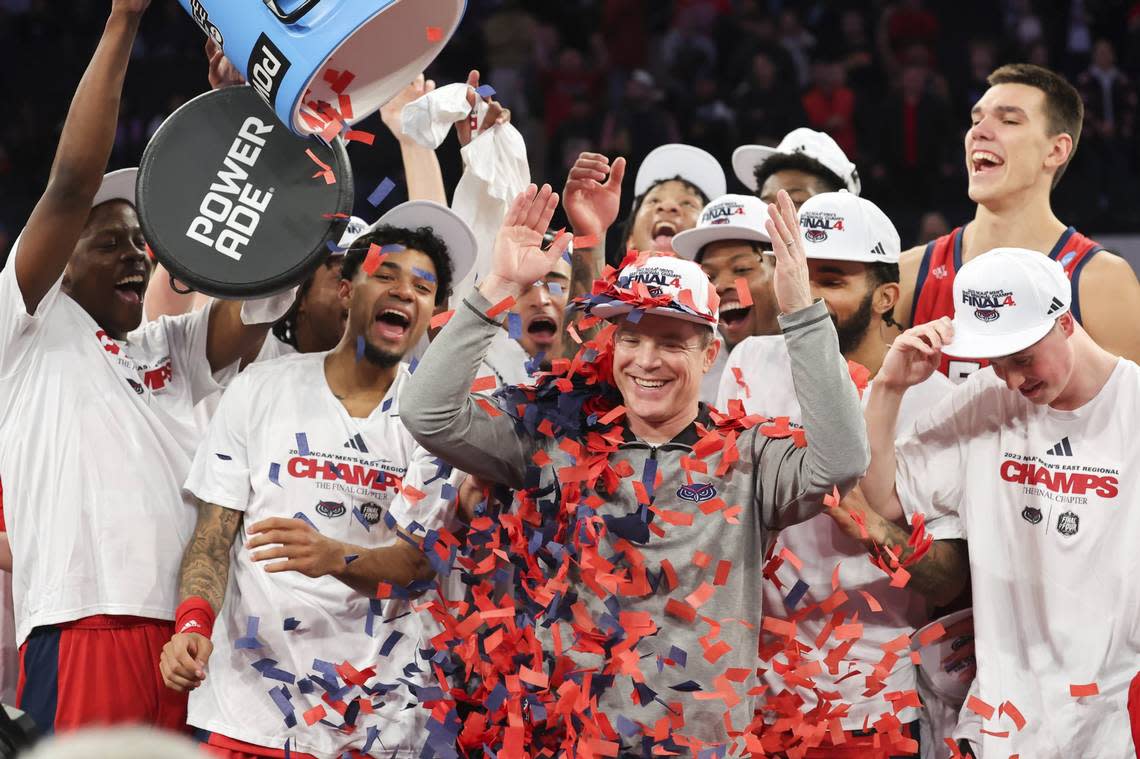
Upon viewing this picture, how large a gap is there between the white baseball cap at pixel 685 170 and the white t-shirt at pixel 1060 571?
2.01 metres

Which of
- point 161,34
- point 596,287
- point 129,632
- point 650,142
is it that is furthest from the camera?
point 161,34

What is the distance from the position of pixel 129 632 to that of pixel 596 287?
145 cm

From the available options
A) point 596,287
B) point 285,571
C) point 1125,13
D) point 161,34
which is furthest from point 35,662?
point 1125,13

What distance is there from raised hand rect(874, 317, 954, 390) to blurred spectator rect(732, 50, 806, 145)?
5581 millimetres

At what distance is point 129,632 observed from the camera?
3.46 meters

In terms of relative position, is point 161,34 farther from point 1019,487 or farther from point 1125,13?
point 1019,487

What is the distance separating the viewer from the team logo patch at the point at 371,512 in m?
3.44

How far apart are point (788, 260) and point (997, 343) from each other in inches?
21.5

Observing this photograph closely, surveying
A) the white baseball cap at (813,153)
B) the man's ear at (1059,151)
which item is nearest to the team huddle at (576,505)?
the man's ear at (1059,151)

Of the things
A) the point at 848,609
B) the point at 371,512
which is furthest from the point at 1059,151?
the point at 371,512

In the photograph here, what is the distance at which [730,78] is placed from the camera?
9797mm

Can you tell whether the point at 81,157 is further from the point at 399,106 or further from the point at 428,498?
the point at 399,106

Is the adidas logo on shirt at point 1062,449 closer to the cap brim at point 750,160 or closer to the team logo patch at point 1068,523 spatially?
the team logo patch at point 1068,523

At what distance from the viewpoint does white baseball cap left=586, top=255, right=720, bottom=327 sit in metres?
3.13
